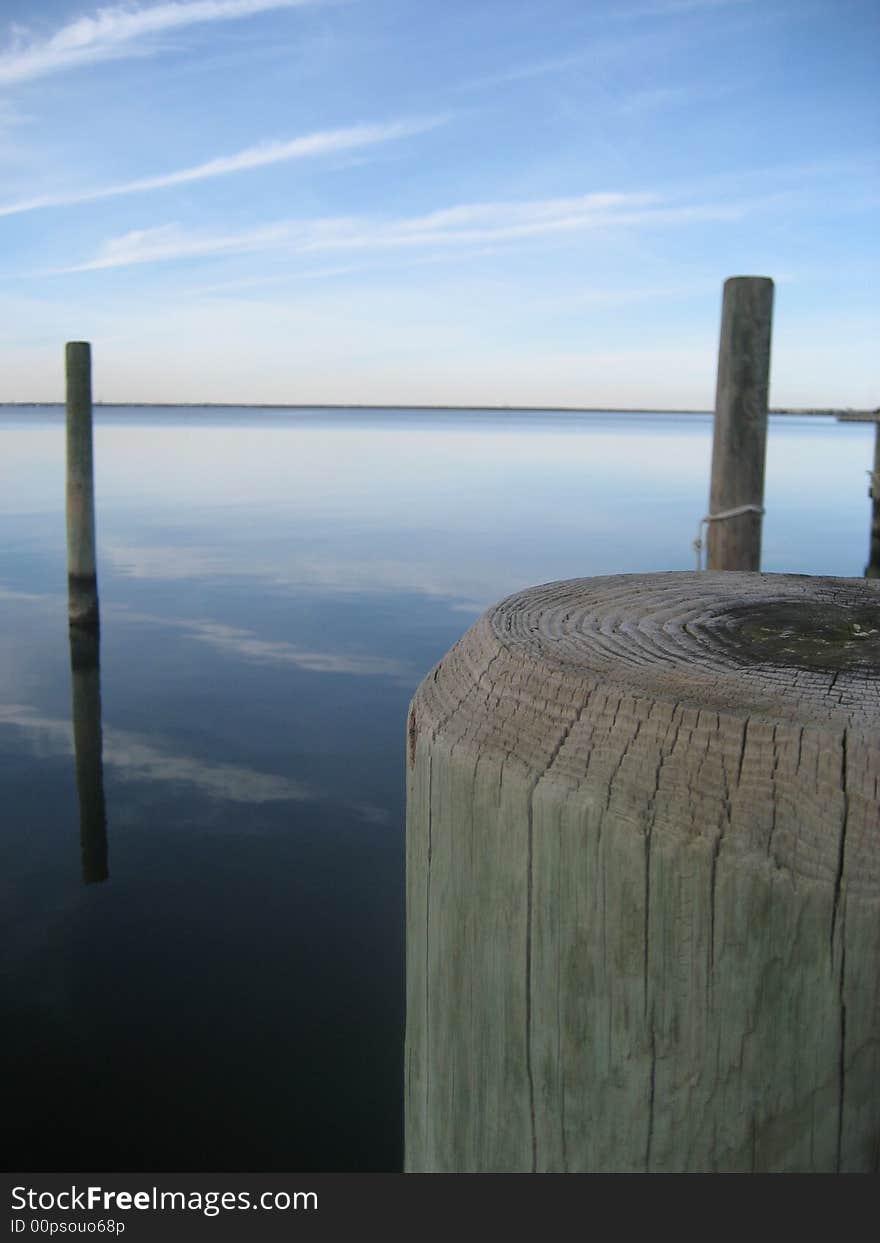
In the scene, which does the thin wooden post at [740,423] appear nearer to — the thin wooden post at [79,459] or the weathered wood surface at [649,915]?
the weathered wood surface at [649,915]

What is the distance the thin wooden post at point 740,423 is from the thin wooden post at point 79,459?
7.34 m

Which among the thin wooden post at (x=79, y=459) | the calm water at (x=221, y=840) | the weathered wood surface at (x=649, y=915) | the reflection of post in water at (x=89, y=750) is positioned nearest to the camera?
the weathered wood surface at (x=649, y=915)

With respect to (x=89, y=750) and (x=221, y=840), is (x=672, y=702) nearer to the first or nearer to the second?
(x=221, y=840)

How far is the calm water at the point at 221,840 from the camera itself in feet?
13.5

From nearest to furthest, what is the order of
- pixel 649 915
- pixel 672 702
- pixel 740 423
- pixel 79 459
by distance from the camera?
pixel 649 915, pixel 672 702, pixel 740 423, pixel 79 459

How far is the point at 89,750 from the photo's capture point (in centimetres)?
823

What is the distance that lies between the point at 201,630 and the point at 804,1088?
477 inches

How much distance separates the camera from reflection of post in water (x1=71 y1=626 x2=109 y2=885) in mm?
6443

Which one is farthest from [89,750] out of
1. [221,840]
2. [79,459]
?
[79,459]

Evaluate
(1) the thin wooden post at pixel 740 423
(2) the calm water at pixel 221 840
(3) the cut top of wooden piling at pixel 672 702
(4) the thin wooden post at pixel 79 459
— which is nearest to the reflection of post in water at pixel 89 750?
(2) the calm water at pixel 221 840

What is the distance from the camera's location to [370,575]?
1650cm

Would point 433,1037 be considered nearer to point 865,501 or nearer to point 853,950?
point 853,950

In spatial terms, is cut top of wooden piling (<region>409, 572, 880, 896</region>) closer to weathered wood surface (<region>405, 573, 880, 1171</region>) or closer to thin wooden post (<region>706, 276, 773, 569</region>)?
weathered wood surface (<region>405, 573, 880, 1171</region>)

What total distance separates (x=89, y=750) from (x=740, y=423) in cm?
593
